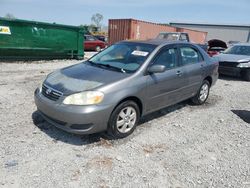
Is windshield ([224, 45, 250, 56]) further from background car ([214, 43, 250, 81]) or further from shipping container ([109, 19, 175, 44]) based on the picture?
shipping container ([109, 19, 175, 44])

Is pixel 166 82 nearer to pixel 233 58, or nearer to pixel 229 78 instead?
pixel 233 58

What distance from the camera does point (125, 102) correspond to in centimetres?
397

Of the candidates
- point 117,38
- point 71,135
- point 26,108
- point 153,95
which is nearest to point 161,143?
point 153,95

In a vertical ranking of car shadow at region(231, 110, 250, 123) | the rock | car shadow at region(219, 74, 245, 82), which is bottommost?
the rock

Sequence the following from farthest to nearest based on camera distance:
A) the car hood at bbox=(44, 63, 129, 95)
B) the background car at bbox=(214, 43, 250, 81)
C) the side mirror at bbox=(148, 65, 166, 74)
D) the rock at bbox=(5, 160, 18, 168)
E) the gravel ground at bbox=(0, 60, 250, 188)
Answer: the background car at bbox=(214, 43, 250, 81) < the side mirror at bbox=(148, 65, 166, 74) < the car hood at bbox=(44, 63, 129, 95) < the rock at bbox=(5, 160, 18, 168) < the gravel ground at bbox=(0, 60, 250, 188)

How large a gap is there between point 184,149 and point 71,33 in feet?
32.8

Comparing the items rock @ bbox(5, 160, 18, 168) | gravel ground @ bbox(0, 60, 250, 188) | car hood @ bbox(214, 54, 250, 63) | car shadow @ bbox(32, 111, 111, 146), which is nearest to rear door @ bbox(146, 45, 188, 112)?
gravel ground @ bbox(0, 60, 250, 188)

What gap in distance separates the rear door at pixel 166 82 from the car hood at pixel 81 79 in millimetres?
625

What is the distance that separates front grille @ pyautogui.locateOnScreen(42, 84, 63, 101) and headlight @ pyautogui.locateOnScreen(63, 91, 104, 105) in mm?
193

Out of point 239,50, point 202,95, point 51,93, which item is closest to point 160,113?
point 202,95

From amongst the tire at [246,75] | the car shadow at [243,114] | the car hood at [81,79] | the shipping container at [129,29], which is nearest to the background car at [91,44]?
the shipping container at [129,29]

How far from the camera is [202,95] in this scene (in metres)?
6.14

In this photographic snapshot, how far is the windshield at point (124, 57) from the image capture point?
4.36 meters

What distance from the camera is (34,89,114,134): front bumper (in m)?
3.55
